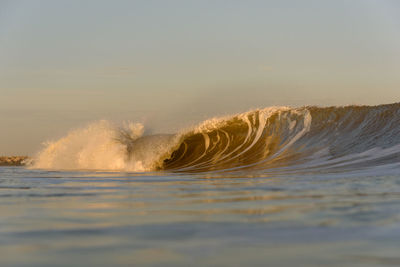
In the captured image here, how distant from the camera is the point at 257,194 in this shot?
542 cm

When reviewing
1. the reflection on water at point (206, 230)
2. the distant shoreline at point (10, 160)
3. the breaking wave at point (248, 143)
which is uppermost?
the distant shoreline at point (10, 160)

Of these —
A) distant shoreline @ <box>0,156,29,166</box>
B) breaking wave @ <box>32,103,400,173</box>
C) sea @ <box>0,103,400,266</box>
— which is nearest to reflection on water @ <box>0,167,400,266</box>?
sea @ <box>0,103,400,266</box>

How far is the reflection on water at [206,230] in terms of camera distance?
243cm

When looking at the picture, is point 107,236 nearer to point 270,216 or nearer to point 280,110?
point 270,216

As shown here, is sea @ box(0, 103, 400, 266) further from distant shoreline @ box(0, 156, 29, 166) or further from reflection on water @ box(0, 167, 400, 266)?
distant shoreline @ box(0, 156, 29, 166)

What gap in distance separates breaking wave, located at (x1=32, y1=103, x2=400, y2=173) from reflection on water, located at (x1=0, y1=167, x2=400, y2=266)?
814cm

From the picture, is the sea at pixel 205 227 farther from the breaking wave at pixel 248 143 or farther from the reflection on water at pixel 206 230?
the breaking wave at pixel 248 143

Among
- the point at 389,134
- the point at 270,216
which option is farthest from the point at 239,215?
the point at 389,134

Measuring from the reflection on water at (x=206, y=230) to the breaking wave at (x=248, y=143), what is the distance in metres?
8.14

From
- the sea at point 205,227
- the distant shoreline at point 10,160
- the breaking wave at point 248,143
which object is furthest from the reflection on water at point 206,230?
the distant shoreline at point 10,160

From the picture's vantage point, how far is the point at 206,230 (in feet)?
10.4

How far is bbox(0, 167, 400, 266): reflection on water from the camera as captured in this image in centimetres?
243

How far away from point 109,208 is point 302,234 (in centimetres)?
195

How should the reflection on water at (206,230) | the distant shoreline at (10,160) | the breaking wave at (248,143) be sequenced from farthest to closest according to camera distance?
the distant shoreline at (10,160) → the breaking wave at (248,143) → the reflection on water at (206,230)
